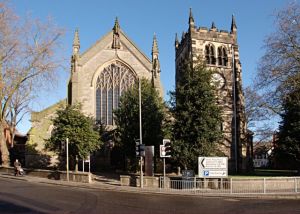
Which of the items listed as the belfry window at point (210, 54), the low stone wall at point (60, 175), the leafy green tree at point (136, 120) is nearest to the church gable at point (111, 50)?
the leafy green tree at point (136, 120)

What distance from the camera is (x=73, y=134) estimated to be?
3272cm

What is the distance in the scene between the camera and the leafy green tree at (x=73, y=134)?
107 ft

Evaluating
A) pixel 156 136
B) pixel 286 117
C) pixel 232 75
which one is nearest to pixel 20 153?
pixel 156 136

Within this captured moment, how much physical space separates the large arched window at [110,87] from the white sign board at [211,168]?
22.1 meters

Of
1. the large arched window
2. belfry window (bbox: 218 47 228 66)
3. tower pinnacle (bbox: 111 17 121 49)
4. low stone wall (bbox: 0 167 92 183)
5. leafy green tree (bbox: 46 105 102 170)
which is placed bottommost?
low stone wall (bbox: 0 167 92 183)

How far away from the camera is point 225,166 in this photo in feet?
77.4

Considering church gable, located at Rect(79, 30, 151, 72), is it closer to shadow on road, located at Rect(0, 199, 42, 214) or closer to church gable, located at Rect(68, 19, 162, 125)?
church gable, located at Rect(68, 19, 162, 125)

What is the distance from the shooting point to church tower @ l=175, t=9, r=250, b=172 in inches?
1804

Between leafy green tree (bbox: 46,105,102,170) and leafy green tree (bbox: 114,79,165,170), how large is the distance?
13.1 feet

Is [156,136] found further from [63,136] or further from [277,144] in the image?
[277,144]

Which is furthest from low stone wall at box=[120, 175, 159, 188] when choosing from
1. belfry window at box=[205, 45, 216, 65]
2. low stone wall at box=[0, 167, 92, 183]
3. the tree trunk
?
belfry window at box=[205, 45, 216, 65]

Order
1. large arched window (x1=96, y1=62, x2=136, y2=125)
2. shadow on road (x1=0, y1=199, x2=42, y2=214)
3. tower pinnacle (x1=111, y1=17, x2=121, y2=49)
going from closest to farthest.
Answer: shadow on road (x1=0, y1=199, x2=42, y2=214) < large arched window (x1=96, y1=62, x2=136, y2=125) < tower pinnacle (x1=111, y1=17, x2=121, y2=49)

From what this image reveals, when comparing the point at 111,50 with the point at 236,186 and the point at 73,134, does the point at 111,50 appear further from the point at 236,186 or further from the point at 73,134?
the point at 236,186

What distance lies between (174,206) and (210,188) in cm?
898
